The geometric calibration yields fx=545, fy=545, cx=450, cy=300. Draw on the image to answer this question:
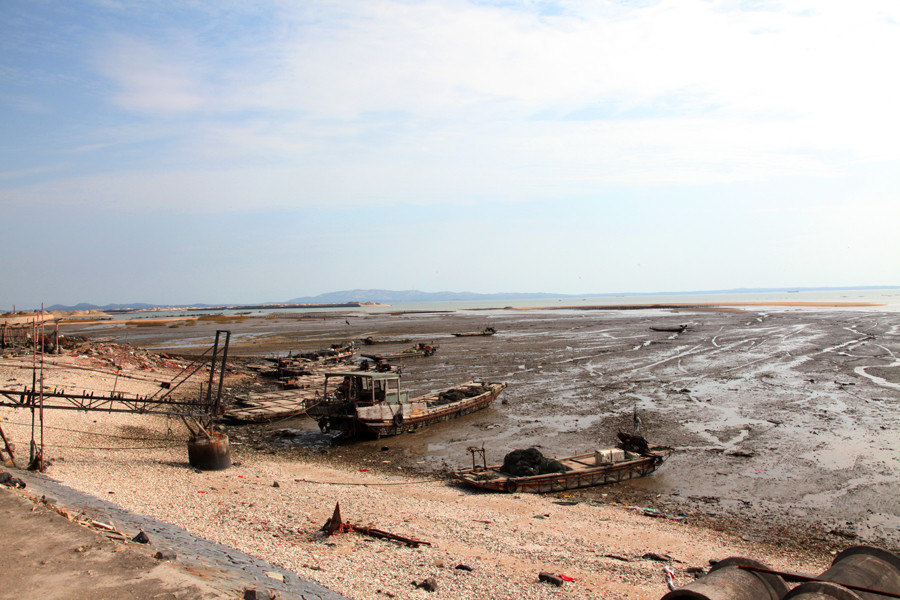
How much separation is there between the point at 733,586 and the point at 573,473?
1065 centimetres

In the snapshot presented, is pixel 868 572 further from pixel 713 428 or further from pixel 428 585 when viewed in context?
pixel 713 428

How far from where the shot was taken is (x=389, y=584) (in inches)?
404

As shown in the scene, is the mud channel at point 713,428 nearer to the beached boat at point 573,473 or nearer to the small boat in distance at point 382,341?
the beached boat at point 573,473

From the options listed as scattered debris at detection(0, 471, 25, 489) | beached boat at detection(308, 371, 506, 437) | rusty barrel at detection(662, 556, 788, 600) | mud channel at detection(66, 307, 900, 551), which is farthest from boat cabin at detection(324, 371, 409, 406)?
rusty barrel at detection(662, 556, 788, 600)

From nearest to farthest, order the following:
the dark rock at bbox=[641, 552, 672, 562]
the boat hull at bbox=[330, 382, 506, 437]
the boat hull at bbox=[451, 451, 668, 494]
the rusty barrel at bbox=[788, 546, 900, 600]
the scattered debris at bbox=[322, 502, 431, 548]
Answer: the rusty barrel at bbox=[788, 546, 900, 600]
the dark rock at bbox=[641, 552, 672, 562]
the scattered debris at bbox=[322, 502, 431, 548]
the boat hull at bbox=[451, 451, 668, 494]
the boat hull at bbox=[330, 382, 506, 437]

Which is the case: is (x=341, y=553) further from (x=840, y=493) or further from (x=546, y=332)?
(x=546, y=332)

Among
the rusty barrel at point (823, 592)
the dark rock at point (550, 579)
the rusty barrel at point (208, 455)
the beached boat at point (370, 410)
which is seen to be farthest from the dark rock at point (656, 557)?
the beached boat at point (370, 410)

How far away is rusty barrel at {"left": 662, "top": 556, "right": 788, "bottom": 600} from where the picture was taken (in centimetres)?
739

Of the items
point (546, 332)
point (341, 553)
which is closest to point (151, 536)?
point (341, 553)

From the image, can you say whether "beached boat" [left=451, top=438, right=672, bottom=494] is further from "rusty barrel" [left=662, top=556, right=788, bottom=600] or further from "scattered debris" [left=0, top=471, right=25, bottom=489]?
"scattered debris" [left=0, top=471, right=25, bottom=489]

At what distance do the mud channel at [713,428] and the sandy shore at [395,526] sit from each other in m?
2.15

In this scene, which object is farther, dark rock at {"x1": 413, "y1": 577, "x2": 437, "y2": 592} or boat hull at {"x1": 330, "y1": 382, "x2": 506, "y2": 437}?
boat hull at {"x1": 330, "y1": 382, "x2": 506, "y2": 437}

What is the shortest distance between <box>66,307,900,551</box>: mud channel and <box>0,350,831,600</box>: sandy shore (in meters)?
2.15

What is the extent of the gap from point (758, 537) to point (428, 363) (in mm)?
38740
